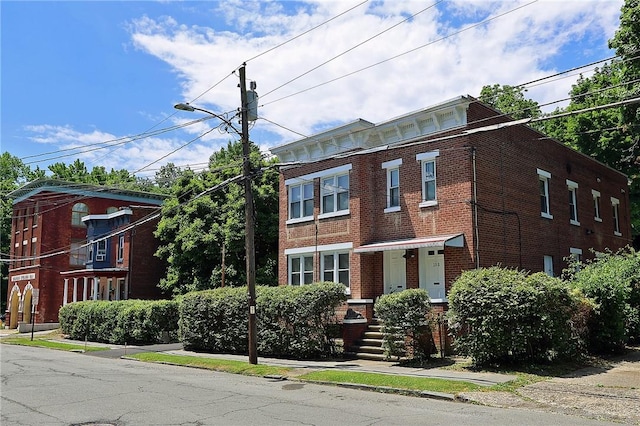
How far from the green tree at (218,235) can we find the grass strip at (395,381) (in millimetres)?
13964

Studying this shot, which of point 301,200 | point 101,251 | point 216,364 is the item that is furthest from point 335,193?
point 101,251

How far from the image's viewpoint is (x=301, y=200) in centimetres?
2458

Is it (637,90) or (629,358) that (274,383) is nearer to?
(629,358)

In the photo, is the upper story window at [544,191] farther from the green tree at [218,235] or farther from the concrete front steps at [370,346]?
the green tree at [218,235]

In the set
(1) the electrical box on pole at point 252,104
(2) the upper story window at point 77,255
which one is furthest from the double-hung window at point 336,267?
(2) the upper story window at point 77,255

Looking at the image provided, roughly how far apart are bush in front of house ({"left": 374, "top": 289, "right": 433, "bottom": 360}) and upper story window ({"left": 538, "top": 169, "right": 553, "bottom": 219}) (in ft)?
29.0

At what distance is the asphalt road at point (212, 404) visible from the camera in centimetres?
939

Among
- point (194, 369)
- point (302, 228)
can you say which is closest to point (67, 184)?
point (302, 228)

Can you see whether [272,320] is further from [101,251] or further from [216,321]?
[101,251]

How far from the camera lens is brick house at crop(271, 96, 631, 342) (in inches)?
761

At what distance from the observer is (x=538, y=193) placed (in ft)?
74.5

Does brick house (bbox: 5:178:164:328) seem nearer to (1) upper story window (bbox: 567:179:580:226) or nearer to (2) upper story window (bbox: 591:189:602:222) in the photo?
(1) upper story window (bbox: 567:179:580:226)

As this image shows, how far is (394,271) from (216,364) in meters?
7.50

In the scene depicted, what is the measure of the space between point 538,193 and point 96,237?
31.6 m
